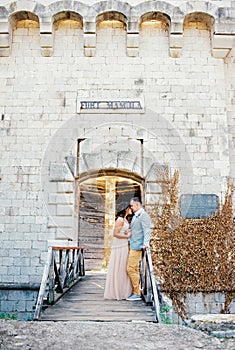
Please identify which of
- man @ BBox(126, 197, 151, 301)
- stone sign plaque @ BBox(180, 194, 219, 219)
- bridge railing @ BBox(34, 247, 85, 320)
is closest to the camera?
bridge railing @ BBox(34, 247, 85, 320)

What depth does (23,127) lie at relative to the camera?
21.9 ft

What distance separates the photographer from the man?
451cm

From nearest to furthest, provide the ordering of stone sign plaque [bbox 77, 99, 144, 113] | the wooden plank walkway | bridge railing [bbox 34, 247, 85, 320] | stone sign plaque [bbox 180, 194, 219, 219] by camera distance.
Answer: the wooden plank walkway, bridge railing [bbox 34, 247, 85, 320], stone sign plaque [bbox 180, 194, 219, 219], stone sign plaque [bbox 77, 99, 144, 113]

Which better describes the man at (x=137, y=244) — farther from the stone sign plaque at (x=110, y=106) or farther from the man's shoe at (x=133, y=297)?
the stone sign plaque at (x=110, y=106)

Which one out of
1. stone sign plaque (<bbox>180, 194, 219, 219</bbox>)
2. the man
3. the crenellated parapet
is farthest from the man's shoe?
the crenellated parapet

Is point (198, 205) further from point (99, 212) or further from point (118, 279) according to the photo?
point (99, 212)

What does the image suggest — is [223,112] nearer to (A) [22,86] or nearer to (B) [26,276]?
(A) [22,86]

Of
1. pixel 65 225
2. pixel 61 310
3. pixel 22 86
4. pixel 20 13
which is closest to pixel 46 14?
pixel 20 13

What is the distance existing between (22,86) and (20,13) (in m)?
1.26

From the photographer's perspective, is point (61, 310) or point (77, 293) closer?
point (61, 310)

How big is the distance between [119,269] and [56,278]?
2.40ft

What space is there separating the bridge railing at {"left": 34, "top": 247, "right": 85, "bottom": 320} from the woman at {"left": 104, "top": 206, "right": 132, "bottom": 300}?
1.82 ft

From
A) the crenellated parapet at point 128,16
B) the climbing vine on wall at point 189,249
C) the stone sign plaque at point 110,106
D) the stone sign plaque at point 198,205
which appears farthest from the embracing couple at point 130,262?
the crenellated parapet at point 128,16

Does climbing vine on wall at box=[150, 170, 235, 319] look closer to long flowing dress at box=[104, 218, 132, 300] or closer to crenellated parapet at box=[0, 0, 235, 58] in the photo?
long flowing dress at box=[104, 218, 132, 300]
